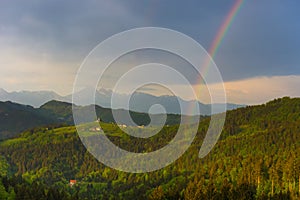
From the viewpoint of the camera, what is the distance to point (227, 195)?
100875mm

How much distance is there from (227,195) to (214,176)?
5815cm

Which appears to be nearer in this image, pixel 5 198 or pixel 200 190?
pixel 5 198

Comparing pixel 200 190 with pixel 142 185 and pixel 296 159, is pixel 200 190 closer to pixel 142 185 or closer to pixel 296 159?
pixel 296 159

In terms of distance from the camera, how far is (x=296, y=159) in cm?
12625

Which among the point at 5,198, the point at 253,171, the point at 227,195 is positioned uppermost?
the point at 253,171

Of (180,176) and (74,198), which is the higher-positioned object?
(180,176)

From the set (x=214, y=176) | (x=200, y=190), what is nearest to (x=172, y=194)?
(x=200, y=190)

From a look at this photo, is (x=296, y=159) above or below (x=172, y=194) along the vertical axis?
above

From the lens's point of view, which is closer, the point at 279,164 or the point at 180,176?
the point at 279,164

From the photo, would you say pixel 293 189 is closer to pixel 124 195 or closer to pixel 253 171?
pixel 253 171

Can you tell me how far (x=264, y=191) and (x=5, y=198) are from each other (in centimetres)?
7389

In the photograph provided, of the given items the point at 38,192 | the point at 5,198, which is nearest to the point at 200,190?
the point at 38,192

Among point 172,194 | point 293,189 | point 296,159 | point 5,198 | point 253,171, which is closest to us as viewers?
point 5,198

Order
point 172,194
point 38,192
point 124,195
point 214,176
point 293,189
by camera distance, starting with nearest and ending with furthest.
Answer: point 38,192
point 172,194
point 293,189
point 214,176
point 124,195
